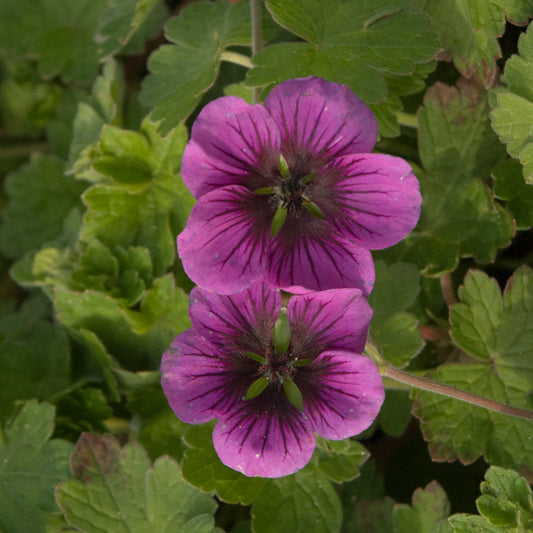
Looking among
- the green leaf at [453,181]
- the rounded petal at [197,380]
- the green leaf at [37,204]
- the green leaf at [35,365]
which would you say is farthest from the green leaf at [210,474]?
the green leaf at [37,204]

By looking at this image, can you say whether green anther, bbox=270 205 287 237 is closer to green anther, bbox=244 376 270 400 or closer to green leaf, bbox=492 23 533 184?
green anther, bbox=244 376 270 400

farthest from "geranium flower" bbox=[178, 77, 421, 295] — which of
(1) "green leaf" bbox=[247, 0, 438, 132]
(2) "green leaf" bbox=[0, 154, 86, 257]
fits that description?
(2) "green leaf" bbox=[0, 154, 86, 257]

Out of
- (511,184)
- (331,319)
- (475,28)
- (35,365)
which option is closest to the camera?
(331,319)

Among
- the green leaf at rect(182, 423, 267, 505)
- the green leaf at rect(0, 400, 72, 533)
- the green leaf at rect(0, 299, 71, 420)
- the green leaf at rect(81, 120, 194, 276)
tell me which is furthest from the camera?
the green leaf at rect(0, 299, 71, 420)

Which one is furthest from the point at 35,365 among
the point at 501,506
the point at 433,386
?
the point at 501,506

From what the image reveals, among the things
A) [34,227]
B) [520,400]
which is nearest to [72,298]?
[34,227]

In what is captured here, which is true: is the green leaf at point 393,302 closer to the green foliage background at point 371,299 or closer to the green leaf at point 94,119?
the green foliage background at point 371,299

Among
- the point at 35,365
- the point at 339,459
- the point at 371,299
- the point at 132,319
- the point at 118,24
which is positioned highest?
the point at 118,24

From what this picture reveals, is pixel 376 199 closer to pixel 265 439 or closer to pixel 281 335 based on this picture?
pixel 281 335
